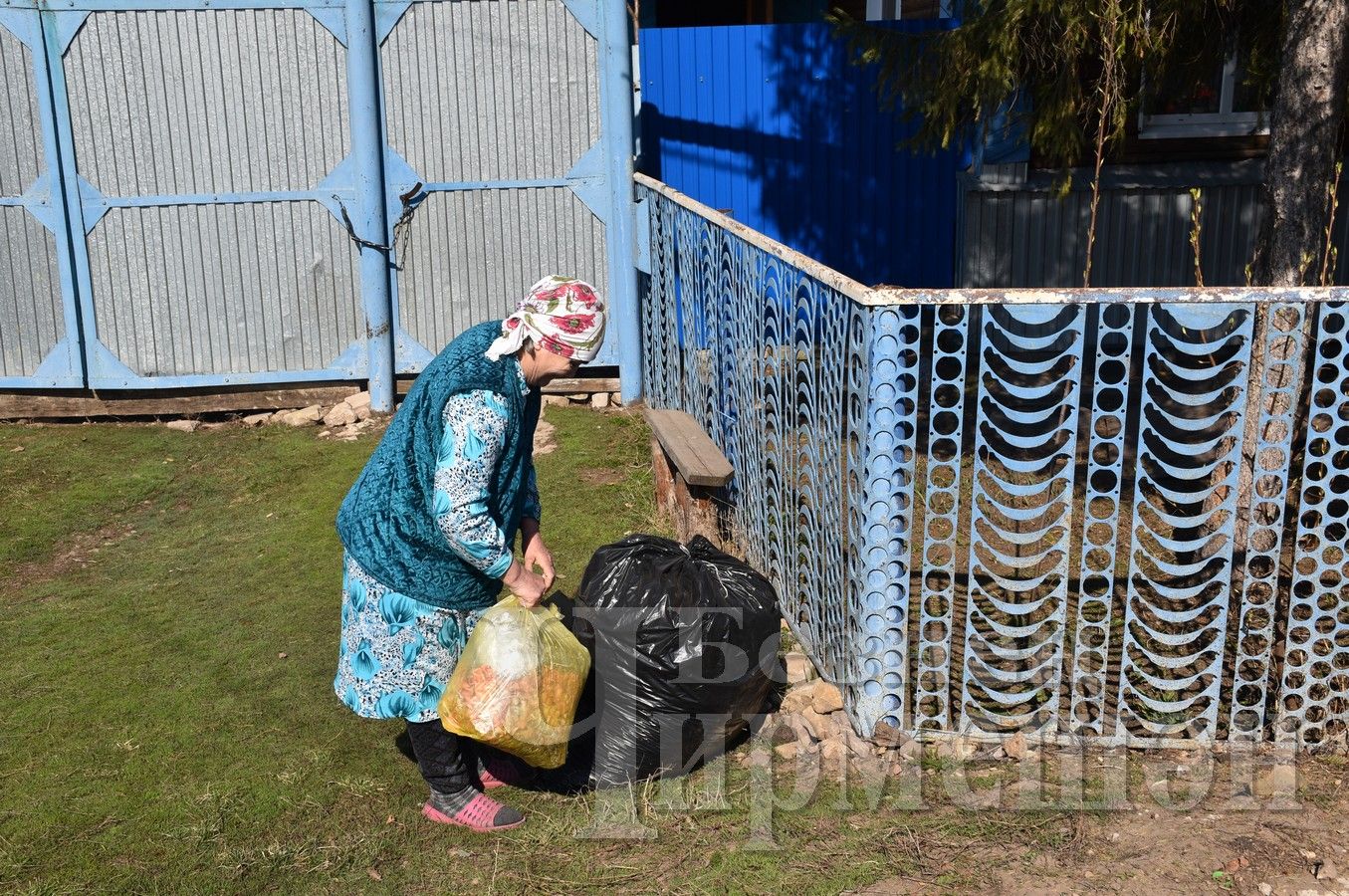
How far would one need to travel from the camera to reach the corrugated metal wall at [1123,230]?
8.79 meters

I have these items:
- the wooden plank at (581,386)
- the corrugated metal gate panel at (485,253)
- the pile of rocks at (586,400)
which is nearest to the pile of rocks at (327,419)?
the wooden plank at (581,386)

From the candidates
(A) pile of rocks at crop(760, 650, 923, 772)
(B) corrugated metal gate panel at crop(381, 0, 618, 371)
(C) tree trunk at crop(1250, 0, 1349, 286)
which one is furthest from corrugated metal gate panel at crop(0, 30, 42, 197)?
(C) tree trunk at crop(1250, 0, 1349, 286)

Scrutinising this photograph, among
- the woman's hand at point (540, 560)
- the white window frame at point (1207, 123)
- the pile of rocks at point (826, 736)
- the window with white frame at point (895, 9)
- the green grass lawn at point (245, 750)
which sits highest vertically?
the window with white frame at point (895, 9)

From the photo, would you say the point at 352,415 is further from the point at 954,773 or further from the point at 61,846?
the point at 954,773

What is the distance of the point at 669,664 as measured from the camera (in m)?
3.87

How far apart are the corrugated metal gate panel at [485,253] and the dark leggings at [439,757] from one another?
4403 mm

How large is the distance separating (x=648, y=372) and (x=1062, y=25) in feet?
9.83

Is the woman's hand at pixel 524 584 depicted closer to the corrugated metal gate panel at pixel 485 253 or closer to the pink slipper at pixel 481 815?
the pink slipper at pixel 481 815

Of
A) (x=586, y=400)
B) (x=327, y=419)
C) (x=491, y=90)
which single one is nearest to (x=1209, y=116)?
(x=586, y=400)

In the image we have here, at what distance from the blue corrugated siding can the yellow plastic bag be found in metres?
5.51

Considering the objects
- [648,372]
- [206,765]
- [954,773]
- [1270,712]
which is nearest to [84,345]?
[648,372]

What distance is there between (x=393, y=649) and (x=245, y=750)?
101 centimetres

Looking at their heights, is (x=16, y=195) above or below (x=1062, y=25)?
below

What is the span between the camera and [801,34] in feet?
27.5
